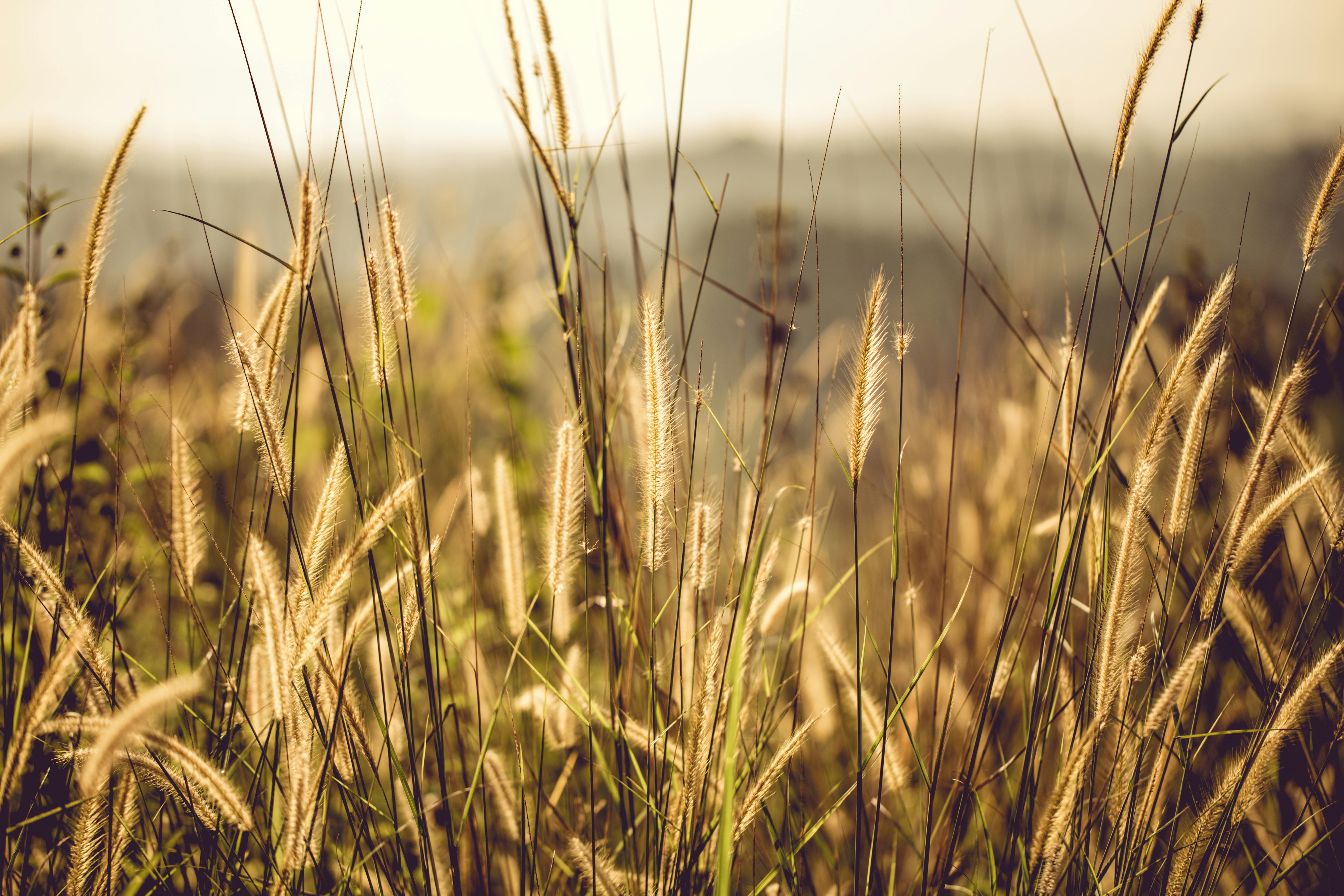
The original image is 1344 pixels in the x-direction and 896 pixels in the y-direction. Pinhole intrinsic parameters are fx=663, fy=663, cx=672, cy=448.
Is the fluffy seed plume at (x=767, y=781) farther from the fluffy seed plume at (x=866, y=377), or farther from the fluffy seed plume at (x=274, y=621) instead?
the fluffy seed plume at (x=274, y=621)

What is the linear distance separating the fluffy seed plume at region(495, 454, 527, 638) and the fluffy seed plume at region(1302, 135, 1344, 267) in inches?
38.9

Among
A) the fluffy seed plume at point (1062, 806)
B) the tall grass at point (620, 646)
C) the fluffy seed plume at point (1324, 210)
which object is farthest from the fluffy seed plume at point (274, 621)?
the fluffy seed plume at point (1324, 210)

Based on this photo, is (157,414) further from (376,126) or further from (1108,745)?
(1108,745)

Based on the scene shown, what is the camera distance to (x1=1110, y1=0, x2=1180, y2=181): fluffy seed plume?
0.72m

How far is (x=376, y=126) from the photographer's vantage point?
0.80 metres

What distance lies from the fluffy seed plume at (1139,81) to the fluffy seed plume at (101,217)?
3.58ft

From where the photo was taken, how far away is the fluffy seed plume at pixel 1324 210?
748 millimetres

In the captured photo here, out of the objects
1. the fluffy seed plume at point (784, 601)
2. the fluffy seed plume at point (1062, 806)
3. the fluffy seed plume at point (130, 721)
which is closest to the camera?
the fluffy seed plume at point (130, 721)

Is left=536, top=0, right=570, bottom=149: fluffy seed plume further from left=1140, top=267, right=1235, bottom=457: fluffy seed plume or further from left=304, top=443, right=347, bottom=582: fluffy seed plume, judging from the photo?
left=1140, top=267, right=1235, bottom=457: fluffy seed plume

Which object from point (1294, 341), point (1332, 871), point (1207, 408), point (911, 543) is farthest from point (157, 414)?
point (1294, 341)

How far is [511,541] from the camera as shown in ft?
3.11

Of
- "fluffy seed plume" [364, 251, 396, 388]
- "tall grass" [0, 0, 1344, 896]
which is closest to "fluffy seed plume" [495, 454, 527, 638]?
"tall grass" [0, 0, 1344, 896]

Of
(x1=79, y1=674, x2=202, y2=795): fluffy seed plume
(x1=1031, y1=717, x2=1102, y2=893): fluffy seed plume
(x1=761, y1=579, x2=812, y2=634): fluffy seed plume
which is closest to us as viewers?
(x1=79, y1=674, x2=202, y2=795): fluffy seed plume

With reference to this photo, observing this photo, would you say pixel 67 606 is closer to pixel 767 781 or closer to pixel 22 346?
pixel 22 346
